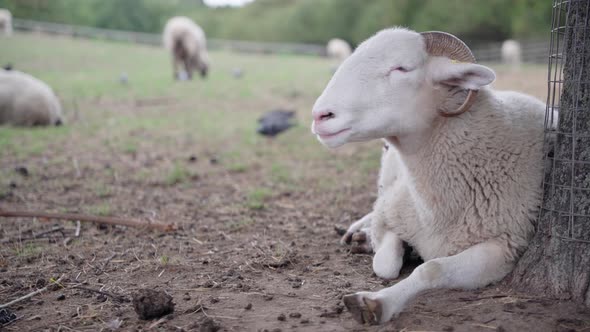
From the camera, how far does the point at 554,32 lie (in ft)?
10.2

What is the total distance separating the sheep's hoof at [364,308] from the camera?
8.32 feet

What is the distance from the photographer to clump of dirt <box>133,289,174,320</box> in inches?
106

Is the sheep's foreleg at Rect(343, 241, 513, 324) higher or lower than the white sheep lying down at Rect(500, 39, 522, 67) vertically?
lower

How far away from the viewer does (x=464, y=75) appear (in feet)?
9.97

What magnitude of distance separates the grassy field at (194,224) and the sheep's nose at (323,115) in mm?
949

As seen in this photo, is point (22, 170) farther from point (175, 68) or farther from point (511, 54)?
point (511, 54)

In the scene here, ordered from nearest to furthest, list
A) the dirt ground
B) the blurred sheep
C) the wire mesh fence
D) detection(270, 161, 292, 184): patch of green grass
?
the dirt ground < the wire mesh fence < detection(270, 161, 292, 184): patch of green grass < the blurred sheep

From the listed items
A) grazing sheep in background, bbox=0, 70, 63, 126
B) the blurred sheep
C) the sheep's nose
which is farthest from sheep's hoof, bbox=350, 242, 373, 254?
grazing sheep in background, bbox=0, 70, 63, 126

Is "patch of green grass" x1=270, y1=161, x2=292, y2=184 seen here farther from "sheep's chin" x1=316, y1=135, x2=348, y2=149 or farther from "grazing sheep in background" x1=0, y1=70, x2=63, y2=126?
"grazing sheep in background" x1=0, y1=70, x2=63, y2=126

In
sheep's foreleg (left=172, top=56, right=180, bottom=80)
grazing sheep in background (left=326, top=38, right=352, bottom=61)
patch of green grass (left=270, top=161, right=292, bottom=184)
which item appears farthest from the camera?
grazing sheep in background (left=326, top=38, right=352, bottom=61)

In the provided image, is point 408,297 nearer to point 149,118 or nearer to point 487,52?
point 149,118

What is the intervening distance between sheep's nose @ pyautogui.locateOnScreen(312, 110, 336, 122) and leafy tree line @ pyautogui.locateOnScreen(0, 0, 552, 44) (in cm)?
3319

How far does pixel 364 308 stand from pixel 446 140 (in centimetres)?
120

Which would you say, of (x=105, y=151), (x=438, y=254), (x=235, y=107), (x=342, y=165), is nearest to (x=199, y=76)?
(x=235, y=107)
